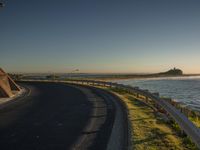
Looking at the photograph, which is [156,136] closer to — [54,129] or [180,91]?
[54,129]

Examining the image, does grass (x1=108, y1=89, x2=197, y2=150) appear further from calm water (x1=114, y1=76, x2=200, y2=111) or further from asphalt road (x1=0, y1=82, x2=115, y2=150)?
calm water (x1=114, y1=76, x2=200, y2=111)

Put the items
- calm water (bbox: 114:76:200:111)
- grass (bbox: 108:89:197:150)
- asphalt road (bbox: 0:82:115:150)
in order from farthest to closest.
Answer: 1. calm water (bbox: 114:76:200:111)
2. asphalt road (bbox: 0:82:115:150)
3. grass (bbox: 108:89:197:150)

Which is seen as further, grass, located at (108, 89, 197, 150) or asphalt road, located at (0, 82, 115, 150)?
asphalt road, located at (0, 82, 115, 150)

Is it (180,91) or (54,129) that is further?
(180,91)

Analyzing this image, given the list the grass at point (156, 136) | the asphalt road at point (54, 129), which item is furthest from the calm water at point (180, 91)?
the asphalt road at point (54, 129)

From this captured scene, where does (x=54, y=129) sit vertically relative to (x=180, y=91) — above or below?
above

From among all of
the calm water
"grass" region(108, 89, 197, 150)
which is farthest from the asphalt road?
the calm water

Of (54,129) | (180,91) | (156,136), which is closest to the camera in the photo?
(156,136)

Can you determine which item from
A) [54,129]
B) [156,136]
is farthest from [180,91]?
[54,129]

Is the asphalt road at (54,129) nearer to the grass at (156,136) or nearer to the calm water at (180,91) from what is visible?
the grass at (156,136)

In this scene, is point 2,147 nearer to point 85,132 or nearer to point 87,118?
point 85,132

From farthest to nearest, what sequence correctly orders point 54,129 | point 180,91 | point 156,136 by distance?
1. point 180,91
2. point 54,129
3. point 156,136

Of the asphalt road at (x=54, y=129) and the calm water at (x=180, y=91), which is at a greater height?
the asphalt road at (x=54, y=129)

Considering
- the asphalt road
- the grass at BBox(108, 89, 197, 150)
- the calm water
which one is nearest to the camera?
the grass at BBox(108, 89, 197, 150)
